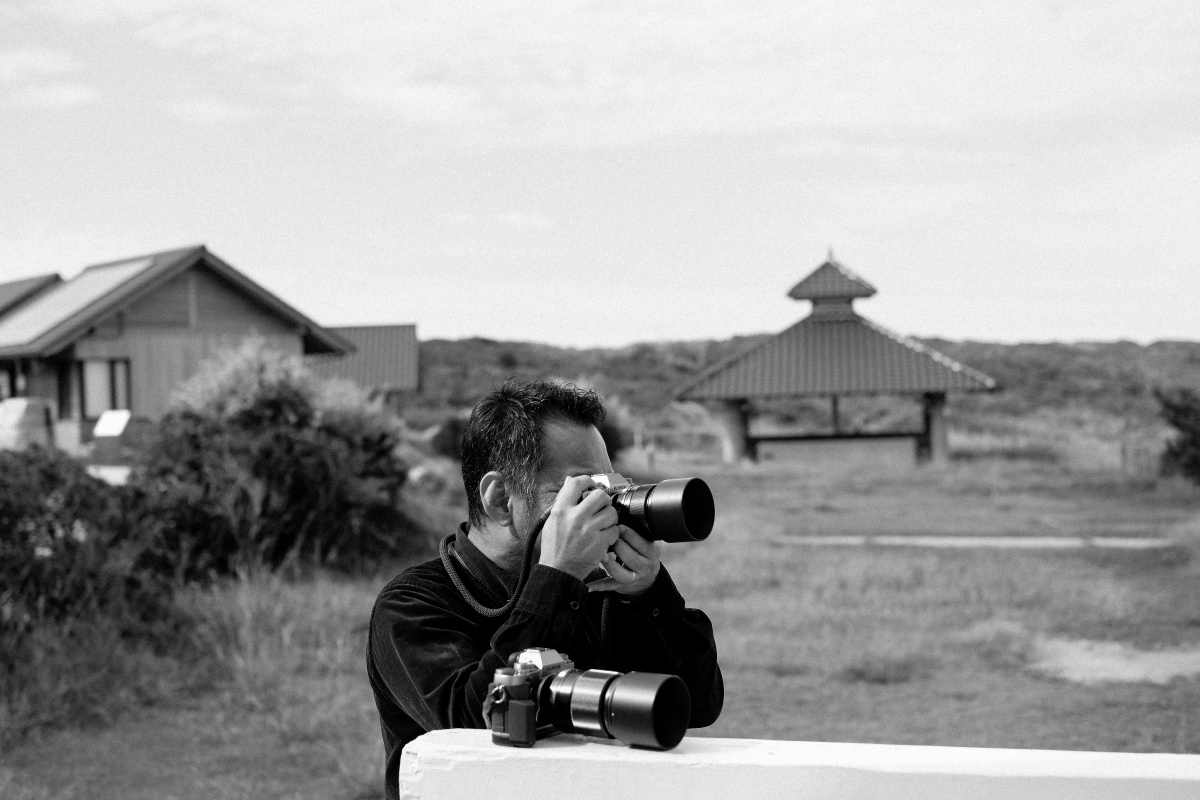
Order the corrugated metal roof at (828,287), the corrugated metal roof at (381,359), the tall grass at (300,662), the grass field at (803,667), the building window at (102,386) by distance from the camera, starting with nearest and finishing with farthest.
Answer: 1. the grass field at (803,667)
2. the tall grass at (300,662)
3. the building window at (102,386)
4. the corrugated metal roof at (828,287)
5. the corrugated metal roof at (381,359)

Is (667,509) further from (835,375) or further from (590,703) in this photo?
(835,375)

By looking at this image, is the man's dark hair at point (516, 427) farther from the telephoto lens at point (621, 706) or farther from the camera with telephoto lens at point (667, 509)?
the telephoto lens at point (621, 706)

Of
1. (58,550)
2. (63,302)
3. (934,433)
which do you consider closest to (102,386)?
(63,302)

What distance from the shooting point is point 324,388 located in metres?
14.6

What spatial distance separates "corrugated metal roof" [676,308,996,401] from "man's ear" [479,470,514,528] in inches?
1071

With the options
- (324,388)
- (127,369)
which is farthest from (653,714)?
(127,369)

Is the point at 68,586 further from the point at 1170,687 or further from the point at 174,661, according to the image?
the point at 1170,687

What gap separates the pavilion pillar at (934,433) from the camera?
1102 inches

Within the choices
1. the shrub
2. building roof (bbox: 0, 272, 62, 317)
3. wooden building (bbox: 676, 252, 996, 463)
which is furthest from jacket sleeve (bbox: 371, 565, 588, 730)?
building roof (bbox: 0, 272, 62, 317)

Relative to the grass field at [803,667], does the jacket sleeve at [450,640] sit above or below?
above

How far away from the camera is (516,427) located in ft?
7.38

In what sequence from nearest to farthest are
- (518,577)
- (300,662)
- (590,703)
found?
(590,703) → (518,577) → (300,662)

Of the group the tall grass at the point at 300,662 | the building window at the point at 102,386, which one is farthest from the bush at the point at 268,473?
the building window at the point at 102,386

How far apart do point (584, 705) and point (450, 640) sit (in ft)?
1.84
